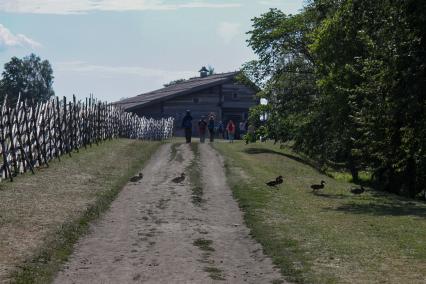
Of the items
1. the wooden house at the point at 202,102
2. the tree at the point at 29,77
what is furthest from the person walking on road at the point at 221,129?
the tree at the point at 29,77

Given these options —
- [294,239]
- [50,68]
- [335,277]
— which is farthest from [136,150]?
[50,68]

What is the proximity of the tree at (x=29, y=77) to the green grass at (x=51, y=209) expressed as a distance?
92219 mm

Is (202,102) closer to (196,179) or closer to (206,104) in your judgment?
(206,104)

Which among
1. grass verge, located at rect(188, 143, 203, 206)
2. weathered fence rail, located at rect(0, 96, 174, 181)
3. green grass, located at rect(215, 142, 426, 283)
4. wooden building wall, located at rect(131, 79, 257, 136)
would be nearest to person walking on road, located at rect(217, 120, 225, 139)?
wooden building wall, located at rect(131, 79, 257, 136)

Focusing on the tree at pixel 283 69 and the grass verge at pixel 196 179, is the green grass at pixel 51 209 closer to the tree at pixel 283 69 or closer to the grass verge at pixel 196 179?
the grass verge at pixel 196 179

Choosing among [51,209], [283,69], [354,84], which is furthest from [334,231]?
[283,69]

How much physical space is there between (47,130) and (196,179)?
6.26 metres

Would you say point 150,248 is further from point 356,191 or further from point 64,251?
point 356,191

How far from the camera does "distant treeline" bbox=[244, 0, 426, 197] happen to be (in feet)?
65.7

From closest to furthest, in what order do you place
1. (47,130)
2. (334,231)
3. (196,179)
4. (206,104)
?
(334,231) → (196,179) → (47,130) → (206,104)

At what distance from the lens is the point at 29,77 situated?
402ft

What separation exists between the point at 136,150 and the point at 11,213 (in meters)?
20.9

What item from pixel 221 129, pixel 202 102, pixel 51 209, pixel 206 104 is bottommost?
pixel 51 209

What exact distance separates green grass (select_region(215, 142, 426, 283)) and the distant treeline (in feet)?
7.08
